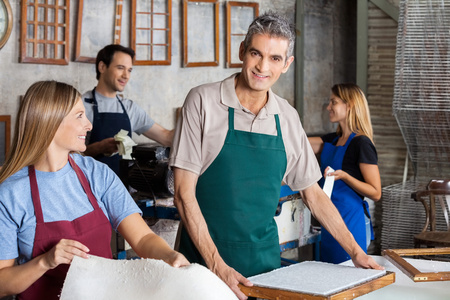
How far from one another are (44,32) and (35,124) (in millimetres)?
3253

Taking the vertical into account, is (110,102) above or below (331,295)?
above

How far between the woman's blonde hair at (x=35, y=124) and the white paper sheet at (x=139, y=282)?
0.43 metres

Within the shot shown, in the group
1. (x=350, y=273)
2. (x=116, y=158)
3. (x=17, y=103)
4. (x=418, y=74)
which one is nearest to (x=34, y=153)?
(x=350, y=273)

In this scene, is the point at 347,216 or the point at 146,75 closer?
the point at 347,216

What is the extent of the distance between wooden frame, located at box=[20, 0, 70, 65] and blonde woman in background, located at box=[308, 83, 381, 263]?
7.55ft

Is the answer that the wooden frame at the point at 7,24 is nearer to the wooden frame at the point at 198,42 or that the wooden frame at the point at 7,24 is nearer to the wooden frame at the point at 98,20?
the wooden frame at the point at 98,20

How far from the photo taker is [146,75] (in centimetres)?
604

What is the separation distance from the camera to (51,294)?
2168mm

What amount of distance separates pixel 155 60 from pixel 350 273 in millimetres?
4192

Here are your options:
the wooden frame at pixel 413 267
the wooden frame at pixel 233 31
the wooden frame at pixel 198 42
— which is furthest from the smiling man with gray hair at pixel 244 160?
the wooden frame at pixel 233 31

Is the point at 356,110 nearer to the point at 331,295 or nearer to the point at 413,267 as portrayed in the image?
the point at 413,267

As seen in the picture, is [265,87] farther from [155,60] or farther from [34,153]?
[155,60]

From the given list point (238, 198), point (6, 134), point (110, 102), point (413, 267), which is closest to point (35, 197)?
point (238, 198)

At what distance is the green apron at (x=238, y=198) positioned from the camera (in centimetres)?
252
